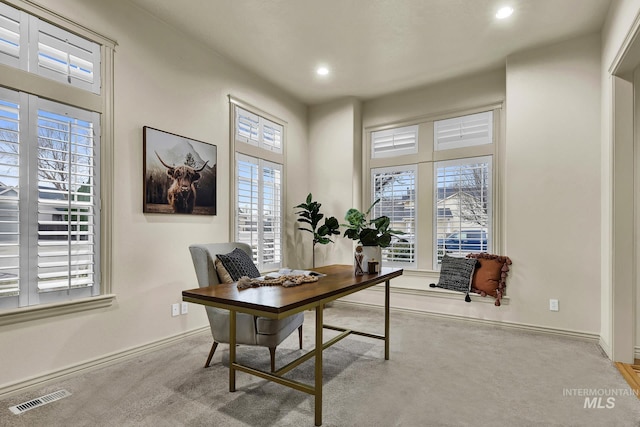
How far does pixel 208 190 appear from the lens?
146 inches

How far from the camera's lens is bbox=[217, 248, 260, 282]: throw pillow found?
264cm

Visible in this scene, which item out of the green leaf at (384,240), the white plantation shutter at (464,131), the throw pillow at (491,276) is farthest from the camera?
the white plantation shutter at (464,131)

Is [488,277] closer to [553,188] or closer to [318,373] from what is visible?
[553,188]

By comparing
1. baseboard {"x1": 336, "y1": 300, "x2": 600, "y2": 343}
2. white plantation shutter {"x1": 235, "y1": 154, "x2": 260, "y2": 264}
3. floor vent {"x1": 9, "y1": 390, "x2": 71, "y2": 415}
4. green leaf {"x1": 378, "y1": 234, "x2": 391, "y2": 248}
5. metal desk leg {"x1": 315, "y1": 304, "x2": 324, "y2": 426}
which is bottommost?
baseboard {"x1": 336, "y1": 300, "x2": 600, "y2": 343}

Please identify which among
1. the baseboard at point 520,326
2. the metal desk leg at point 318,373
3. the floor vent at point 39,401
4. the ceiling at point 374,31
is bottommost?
the baseboard at point 520,326

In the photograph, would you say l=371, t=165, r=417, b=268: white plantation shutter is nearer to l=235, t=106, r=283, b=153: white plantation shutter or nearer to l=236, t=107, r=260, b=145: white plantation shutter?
l=235, t=106, r=283, b=153: white plantation shutter

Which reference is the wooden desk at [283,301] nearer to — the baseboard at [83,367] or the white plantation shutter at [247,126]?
the baseboard at [83,367]

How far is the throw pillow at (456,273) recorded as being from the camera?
4055 millimetres

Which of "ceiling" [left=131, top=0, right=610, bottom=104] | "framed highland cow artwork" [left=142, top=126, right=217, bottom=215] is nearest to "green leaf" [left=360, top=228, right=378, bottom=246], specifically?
"framed highland cow artwork" [left=142, top=126, right=217, bottom=215]

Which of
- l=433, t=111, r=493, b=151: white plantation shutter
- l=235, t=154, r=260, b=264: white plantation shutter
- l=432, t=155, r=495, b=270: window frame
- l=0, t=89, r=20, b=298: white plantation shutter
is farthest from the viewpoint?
l=433, t=111, r=493, b=151: white plantation shutter

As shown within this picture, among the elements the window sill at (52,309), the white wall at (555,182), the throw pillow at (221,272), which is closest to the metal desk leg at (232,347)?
Answer: the throw pillow at (221,272)

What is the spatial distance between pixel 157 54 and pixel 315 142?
2.68 meters

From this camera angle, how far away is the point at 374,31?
11.3 ft

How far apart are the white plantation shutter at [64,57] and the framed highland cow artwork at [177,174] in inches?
23.0
